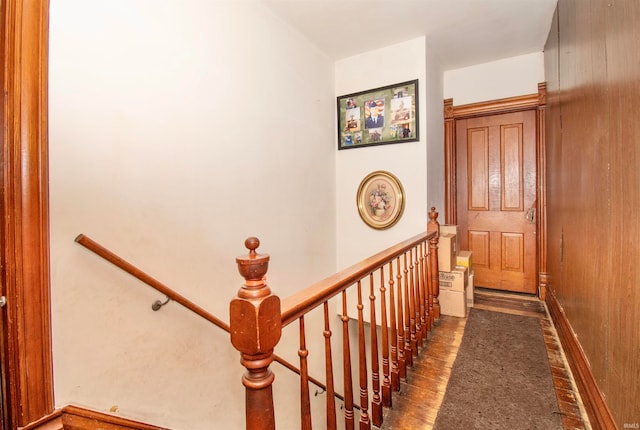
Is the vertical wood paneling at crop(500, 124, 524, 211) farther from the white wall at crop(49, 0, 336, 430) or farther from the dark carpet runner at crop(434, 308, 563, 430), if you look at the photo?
the white wall at crop(49, 0, 336, 430)

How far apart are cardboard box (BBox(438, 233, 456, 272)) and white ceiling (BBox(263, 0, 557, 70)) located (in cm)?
188

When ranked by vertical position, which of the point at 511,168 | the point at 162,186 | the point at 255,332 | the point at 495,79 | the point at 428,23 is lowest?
the point at 255,332

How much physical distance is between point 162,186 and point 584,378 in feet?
8.02

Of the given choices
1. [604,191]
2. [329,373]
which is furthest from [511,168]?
[329,373]

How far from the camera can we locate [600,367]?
1.38 meters

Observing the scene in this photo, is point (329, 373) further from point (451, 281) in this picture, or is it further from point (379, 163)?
point (379, 163)

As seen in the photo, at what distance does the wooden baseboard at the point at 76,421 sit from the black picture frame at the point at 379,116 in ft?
9.37

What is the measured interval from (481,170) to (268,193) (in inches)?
102

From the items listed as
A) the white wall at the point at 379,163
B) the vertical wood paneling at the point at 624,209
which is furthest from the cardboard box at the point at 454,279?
the vertical wood paneling at the point at 624,209

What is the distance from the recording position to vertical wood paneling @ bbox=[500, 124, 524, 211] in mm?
3436

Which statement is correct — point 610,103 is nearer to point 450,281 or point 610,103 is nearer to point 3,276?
point 450,281

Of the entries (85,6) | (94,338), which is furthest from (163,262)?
(85,6)

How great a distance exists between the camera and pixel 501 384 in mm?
1789

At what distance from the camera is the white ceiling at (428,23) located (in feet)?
8.11
